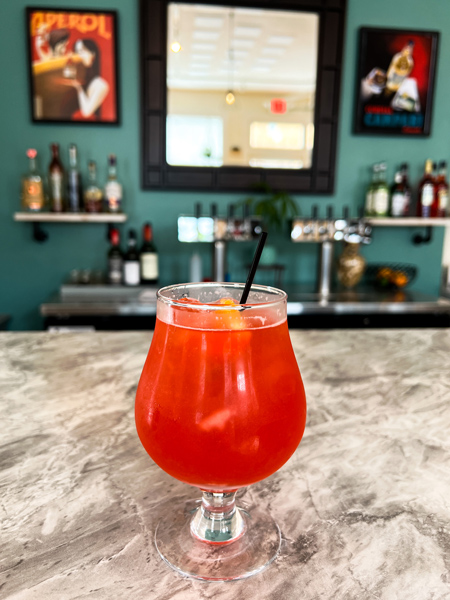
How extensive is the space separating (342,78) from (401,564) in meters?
2.98

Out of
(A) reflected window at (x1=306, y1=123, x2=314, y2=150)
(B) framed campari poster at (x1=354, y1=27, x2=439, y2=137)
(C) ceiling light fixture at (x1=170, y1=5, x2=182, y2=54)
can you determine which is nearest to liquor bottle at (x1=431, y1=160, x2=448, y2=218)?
(B) framed campari poster at (x1=354, y1=27, x2=439, y2=137)

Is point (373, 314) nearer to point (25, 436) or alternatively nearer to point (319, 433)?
point (319, 433)

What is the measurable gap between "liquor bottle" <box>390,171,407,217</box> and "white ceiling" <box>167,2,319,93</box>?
0.80 metres

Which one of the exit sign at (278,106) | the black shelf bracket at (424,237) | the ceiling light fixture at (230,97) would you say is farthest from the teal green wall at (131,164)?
the ceiling light fixture at (230,97)

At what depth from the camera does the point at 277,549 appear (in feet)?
1.42

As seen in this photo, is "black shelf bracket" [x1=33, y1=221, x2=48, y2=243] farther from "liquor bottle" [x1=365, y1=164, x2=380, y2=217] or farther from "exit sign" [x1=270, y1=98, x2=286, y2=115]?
A: "liquor bottle" [x1=365, y1=164, x2=380, y2=217]

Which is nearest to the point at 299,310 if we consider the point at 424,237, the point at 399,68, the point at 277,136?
the point at 277,136

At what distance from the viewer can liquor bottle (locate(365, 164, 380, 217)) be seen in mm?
2908

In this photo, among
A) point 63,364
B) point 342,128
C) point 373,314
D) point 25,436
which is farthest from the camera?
point 342,128

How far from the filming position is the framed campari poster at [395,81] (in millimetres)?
2842

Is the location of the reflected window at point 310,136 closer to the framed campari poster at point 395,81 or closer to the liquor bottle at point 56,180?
the framed campari poster at point 395,81

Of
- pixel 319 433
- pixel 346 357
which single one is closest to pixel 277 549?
pixel 319 433

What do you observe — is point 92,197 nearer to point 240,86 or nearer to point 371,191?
point 240,86

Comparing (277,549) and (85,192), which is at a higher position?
(85,192)
